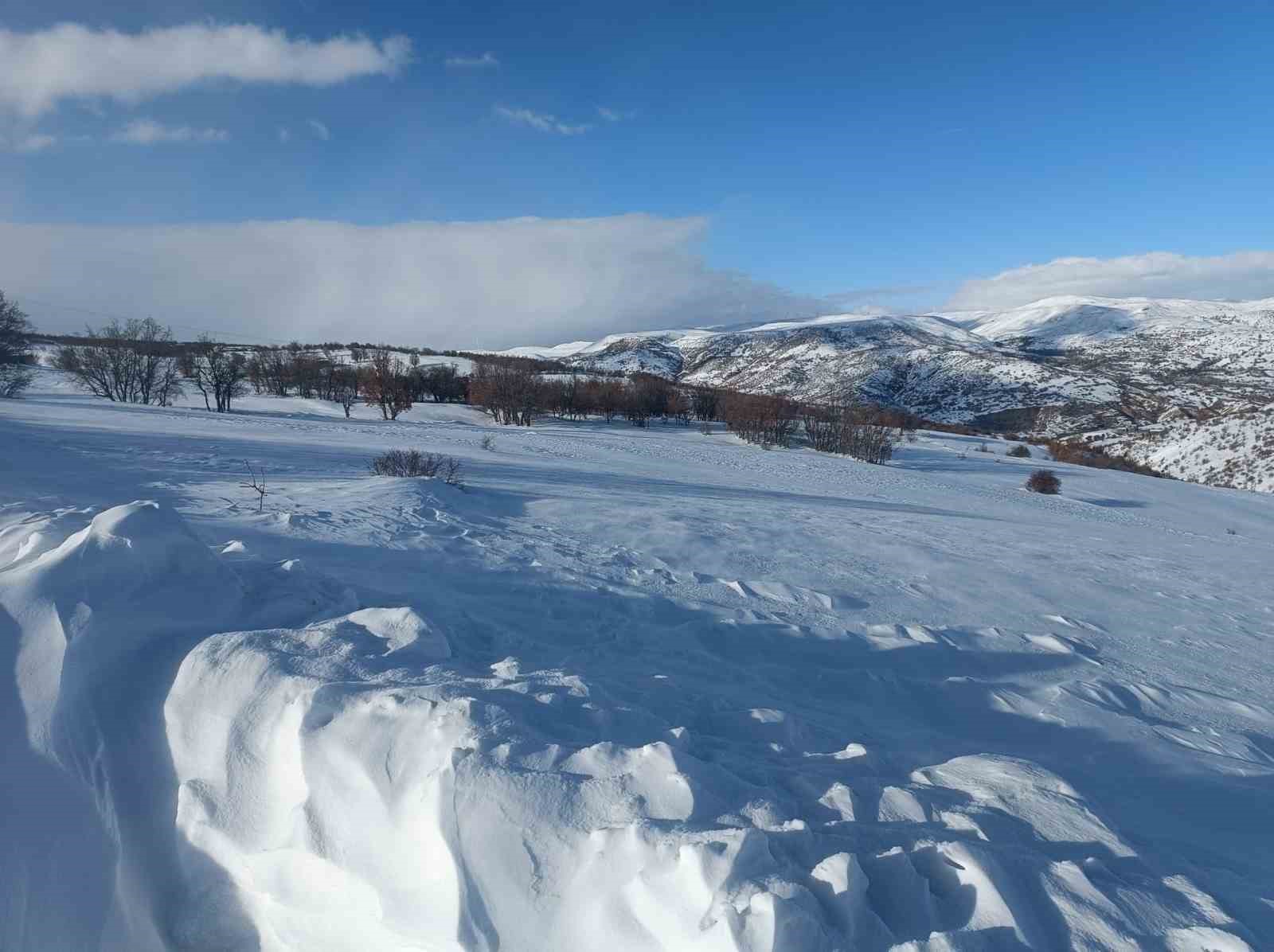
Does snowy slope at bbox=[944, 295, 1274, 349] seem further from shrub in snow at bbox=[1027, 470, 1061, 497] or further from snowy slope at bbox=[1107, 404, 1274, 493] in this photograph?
shrub in snow at bbox=[1027, 470, 1061, 497]

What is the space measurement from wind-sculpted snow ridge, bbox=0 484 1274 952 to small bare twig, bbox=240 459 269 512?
4.25m

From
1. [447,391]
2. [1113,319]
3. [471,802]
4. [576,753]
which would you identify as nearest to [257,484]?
[576,753]

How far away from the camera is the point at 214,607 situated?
12.7 ft

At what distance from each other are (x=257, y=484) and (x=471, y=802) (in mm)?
9734

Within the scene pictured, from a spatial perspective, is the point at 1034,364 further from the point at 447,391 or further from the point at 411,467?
the point at 411,467

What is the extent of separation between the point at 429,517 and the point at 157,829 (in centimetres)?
597

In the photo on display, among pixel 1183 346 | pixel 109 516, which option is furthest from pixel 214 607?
pixel 1183 346

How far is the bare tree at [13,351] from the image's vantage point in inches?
1071

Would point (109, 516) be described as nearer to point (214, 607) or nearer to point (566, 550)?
point (214, 607)

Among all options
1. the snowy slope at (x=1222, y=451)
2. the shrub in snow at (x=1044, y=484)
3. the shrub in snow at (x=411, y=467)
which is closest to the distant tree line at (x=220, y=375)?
the shrub in snow at (x=411, y=467)

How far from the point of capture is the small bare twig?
8516mm

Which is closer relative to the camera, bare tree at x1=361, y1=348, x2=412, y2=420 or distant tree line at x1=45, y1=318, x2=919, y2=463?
distant tree line at x1=45, y1=318, x2=919, y2=463

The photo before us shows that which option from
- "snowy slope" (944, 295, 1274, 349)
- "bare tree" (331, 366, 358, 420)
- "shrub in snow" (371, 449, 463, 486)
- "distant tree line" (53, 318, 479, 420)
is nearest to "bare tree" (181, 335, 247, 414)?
"distant tree line" (53, 318, 479, 420)

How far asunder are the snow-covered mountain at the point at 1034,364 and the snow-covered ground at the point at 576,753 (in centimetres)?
4053
